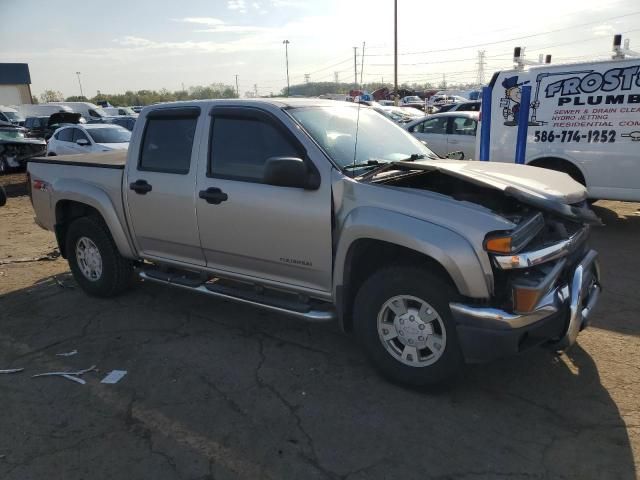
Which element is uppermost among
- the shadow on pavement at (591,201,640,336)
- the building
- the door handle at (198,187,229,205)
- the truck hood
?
the building

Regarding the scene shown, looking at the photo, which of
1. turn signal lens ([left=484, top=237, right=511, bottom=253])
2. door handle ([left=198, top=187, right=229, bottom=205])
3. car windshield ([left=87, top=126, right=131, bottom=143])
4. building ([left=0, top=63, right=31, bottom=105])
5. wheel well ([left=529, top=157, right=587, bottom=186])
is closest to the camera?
turn signal lens ([left=484, top=237, right=511, bottom=253])

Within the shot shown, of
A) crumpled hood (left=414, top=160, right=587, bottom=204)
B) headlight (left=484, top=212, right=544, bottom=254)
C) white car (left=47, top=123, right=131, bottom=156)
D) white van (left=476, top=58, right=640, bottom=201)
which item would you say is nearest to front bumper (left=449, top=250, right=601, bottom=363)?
headlight (left=484, top=212, right=544, bottom=254)

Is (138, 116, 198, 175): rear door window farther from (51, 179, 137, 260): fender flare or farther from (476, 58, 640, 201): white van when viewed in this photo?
(476, 58, 640, 201): white van

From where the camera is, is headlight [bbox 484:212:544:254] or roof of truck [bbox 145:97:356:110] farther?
roof of truck [bbox 145:97:356:110]

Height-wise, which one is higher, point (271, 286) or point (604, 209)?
point (271, 286)

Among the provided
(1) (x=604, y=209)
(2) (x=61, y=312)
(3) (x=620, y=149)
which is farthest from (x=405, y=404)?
(1) (x=604, y=209)

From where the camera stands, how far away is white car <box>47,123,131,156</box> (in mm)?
13297

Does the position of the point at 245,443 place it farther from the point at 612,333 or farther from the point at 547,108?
the point at 547,108

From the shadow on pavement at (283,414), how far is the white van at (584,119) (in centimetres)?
421

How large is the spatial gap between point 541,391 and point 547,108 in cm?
531

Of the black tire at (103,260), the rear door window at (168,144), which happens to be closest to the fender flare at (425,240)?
the rear door window at (168,144)

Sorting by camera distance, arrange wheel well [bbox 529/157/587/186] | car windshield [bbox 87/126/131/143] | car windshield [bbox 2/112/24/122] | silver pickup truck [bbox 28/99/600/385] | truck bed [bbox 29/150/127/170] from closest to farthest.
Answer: silver pickup truck [bbox 28/99/600/385] → truck bed [bbox 29/150/127/170] → wheel well [bbox 529/157/587/186] → car windshield [bbox 87/126/131/143] → car windshield [bbox 2/112/24/122]

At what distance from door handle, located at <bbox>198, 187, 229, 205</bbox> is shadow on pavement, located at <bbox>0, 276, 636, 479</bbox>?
1.16m

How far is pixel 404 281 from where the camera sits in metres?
3.29
